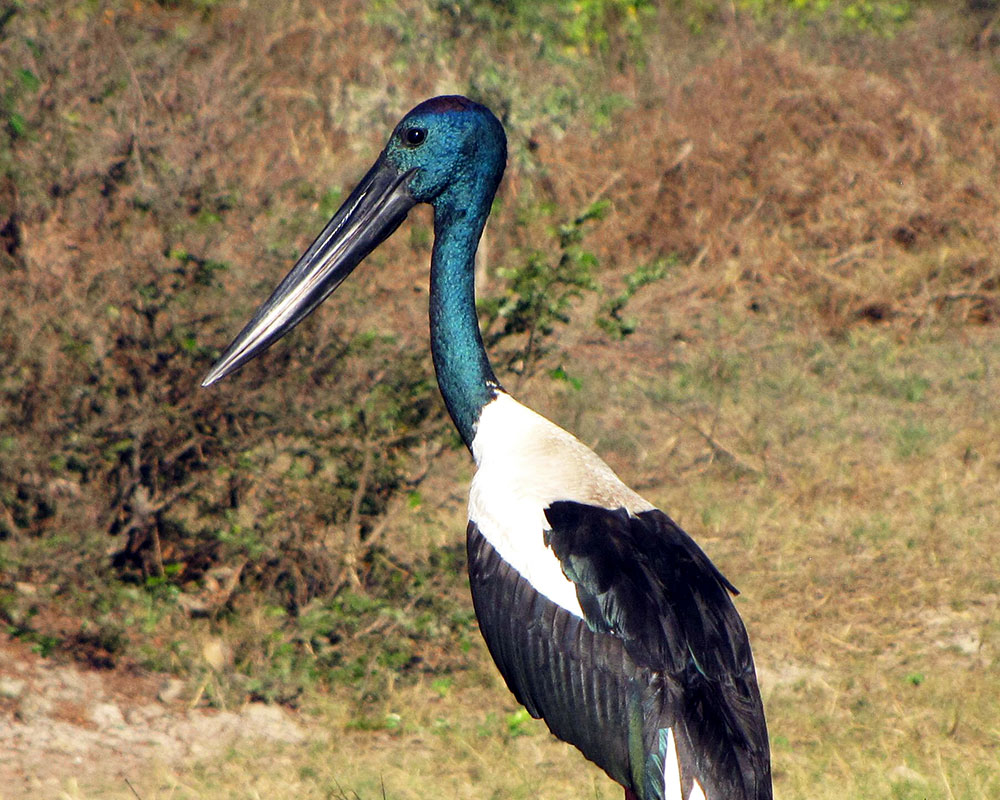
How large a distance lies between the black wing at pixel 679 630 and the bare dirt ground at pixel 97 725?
5.75 ft

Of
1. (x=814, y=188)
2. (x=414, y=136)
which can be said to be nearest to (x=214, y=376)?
(x=414, y=136)

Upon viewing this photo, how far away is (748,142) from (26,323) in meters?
5.36

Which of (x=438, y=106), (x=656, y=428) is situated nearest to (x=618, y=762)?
(x=438, y=106)

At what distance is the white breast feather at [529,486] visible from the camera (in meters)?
3.00

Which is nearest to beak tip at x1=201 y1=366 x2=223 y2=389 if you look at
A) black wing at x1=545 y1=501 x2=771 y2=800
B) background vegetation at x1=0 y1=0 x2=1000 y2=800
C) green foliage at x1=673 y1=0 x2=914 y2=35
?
black wing at x1=545 y1=501 x2=771 y2=800

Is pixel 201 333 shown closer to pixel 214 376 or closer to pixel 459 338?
pixel 214 376

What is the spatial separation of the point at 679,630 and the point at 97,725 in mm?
2222

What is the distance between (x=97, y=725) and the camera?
4.31 metres

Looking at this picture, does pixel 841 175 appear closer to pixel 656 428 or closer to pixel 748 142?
pixel 748 142

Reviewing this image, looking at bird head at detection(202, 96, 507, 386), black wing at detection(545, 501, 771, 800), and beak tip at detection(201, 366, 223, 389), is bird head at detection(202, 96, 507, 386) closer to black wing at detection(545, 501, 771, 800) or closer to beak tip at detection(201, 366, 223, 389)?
beak tip at detection(201, 366, 223, 389)

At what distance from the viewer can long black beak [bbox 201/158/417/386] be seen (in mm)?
3502

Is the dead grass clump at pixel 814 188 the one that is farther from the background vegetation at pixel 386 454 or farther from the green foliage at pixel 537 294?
the green foliage at pixel 537 294

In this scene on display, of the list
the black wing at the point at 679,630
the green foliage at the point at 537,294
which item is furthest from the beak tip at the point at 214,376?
the green foliage at the point at 537,294

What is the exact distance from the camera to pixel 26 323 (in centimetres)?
456
